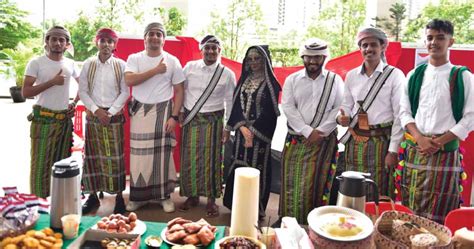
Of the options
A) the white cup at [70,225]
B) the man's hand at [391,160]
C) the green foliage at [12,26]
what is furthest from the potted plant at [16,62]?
the white cup at [70,225]

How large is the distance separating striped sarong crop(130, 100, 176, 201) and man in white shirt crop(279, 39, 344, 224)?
3.19ft

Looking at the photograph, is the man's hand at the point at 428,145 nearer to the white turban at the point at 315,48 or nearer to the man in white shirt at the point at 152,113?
the white turban at the point at 315,48

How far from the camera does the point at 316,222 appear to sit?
1533 mm

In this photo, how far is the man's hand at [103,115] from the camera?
132 inches

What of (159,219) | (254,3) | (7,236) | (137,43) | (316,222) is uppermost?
(254,3)

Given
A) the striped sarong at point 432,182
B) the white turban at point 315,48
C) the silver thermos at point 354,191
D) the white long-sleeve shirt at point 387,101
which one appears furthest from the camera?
the white turban at point 315,48

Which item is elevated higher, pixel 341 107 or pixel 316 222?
pixel 341 107

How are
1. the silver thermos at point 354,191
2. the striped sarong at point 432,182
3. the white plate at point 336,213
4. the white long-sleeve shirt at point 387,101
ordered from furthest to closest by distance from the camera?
the white long-sleeve shirt at point 387,101 < the striped sarong at point 432,182 < the silver thermos at point 354,191 < the white plate at point 336,213

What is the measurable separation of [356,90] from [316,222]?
1609 millimetres

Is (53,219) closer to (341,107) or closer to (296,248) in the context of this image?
(296,248)

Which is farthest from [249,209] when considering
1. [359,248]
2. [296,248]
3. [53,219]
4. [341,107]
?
[341,107]

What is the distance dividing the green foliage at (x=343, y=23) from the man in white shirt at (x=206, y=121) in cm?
776

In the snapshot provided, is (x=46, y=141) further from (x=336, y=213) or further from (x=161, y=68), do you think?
(x=336, y=213)

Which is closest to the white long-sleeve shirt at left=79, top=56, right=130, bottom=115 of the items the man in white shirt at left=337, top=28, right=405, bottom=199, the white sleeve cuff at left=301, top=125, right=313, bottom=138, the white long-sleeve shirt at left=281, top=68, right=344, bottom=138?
the white long-sleeve shirt at left=281, top=68, right=344, bottom=138
